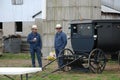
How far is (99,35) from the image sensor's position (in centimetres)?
1623

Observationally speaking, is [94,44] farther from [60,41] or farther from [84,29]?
[60,41]

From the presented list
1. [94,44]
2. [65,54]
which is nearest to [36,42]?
[65,54]

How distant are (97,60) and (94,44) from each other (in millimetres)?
590

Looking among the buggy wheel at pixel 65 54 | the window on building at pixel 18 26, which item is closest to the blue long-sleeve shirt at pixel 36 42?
the buggy wheel at pixel 65 54

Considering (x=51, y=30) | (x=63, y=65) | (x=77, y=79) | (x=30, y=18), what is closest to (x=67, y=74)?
(x=63, y=65)

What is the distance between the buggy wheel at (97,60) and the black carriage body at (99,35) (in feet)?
0.68

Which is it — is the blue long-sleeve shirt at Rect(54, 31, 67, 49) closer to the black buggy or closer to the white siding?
the black buggy

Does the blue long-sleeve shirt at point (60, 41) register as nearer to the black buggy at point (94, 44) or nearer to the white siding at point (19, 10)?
the black buggy at point (94, 44)

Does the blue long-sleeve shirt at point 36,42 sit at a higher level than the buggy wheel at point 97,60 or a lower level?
higher

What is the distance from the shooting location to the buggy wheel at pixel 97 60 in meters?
16.3

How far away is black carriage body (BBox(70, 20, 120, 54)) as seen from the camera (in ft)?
53.4

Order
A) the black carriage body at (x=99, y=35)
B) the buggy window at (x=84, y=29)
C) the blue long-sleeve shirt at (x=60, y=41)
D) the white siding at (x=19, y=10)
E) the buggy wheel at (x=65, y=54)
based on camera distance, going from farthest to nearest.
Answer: the white siding at (x=19, y=10) < the blue long-sleeve shirt at (x=60, y=41) < the buggy wheel at (x=65, y=54) < the buggy window at (x=84, y=29) < the black carriage body at (x=99, y=35)

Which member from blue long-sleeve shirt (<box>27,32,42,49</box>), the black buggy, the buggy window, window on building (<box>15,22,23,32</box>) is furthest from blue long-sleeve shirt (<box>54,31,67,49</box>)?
window on building (<box>15,22,23,32</box>)

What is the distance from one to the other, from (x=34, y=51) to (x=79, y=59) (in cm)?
251
